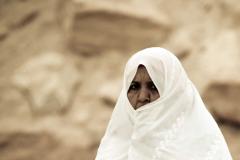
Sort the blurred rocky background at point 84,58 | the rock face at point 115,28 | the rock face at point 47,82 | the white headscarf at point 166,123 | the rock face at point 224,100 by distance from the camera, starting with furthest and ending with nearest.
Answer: the rock face at point 47,82 → the rock face at point 115,28 → the blurred rocky background at point 84,58 → the rock face at point 224,100 → the white headscarf at point 166,123

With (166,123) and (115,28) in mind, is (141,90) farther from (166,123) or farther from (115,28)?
(115,28)

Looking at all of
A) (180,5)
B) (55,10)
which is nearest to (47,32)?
(55,10)

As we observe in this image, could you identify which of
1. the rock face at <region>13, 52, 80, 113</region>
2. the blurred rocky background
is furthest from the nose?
the rock face at <region>13, 52, 80, 113</region>

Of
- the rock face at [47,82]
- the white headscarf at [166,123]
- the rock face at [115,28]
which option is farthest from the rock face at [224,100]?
the white headscarf at [166,123]

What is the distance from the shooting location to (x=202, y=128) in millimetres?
3908

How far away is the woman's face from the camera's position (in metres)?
3.85

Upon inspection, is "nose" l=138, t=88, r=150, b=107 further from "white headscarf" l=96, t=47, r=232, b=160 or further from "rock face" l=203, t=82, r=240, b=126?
"rock face" l=203, t=82, r=240, b=126

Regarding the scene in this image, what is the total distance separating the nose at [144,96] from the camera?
3842 mm

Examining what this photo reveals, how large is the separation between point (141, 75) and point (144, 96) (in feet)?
0.46

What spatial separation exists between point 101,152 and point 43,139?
3917 mm

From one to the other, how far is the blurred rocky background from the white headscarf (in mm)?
→ 3543

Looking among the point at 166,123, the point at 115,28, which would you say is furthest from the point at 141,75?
the point at 115,28

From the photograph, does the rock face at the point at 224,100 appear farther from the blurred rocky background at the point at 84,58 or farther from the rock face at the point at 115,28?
the rock face at the point at 115,28

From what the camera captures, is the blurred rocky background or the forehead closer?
the forehead
